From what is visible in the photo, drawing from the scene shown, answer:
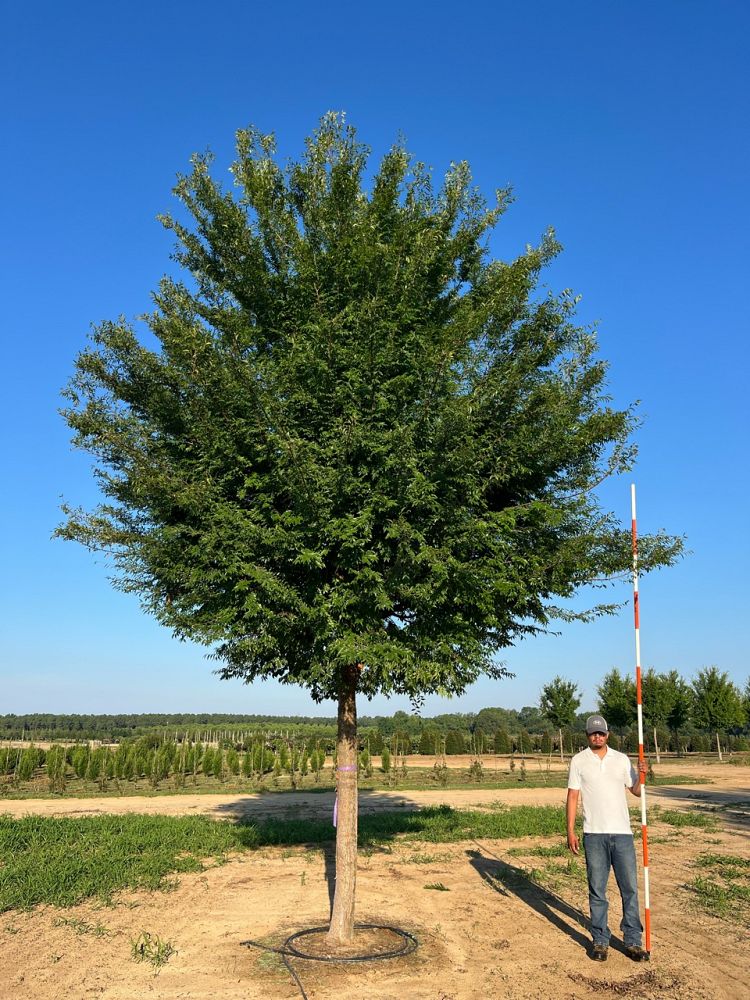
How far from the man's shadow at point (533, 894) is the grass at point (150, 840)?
107 inches

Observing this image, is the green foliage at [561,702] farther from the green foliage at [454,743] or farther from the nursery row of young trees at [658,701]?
the green foliage at [454,743]

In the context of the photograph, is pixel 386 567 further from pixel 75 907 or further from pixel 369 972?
pixel 75 907

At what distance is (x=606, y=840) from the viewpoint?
6.72 metres

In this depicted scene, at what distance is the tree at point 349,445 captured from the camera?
21.8 feet

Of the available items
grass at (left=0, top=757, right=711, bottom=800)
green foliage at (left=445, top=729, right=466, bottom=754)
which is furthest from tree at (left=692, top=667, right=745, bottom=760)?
green foliage at (left=445, top=729, right=466, bottom=754)

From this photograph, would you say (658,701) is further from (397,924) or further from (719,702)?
(397,924)

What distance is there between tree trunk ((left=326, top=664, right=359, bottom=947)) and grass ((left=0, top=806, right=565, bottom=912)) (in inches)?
141

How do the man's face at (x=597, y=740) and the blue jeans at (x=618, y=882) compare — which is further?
the man's face at (x=597, y=740)

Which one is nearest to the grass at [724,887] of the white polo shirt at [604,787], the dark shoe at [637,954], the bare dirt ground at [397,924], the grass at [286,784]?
the bare dirt ground at [397,924]

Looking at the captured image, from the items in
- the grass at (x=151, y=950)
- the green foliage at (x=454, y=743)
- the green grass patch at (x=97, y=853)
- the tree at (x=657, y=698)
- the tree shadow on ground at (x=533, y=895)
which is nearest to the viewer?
the grass at (x=151, y=950)

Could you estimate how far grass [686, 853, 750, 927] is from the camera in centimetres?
855

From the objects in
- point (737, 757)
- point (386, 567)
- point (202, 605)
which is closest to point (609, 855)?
point (386, 567)

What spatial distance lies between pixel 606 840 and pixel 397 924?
111 inches

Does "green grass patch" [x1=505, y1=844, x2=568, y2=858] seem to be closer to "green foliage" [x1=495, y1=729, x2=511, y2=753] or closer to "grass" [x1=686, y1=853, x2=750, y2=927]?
"grass" [x1=686, y1=853, x2=750, y2=927]
